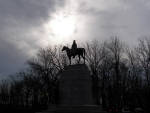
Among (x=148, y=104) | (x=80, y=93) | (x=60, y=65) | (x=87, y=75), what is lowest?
(x=148, y=104)

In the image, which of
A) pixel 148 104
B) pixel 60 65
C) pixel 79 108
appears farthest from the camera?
pixel 60 65

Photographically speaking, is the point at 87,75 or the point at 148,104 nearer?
the point at 87,75

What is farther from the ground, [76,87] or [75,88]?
[76,87]

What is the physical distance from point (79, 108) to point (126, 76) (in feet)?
98.7

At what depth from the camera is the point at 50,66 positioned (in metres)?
48.2

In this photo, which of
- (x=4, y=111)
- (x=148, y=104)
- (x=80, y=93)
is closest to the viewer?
(x=80, y=93)

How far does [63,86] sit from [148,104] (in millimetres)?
21345

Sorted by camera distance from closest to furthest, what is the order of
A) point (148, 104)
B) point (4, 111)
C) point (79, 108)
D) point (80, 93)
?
point (79, 108) → point (80, 93) → point (4, 111) → point (148, 104)

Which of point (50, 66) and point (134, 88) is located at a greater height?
point (50, 66)

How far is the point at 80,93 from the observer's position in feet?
80.1

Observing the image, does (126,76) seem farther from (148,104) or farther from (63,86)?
(63,86)

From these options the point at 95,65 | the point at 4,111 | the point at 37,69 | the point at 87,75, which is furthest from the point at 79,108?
the point at 37,69

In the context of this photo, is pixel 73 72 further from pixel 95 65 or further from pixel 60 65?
pixel 60 65

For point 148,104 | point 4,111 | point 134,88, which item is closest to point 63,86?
point 4,111
